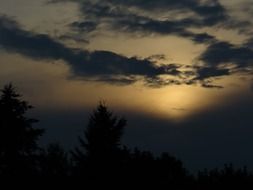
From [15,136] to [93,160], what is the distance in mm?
5618

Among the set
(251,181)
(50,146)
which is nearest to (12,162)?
(251,181)

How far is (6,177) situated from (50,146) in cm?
5034

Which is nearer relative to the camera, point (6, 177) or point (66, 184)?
point (6, 177)

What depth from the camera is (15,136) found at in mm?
39719

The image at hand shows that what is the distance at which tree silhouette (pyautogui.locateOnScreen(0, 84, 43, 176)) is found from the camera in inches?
1560

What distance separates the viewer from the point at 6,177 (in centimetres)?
3931

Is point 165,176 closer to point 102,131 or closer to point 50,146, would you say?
point 102,131

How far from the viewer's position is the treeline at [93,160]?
1572 inches

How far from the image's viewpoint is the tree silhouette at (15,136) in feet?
130

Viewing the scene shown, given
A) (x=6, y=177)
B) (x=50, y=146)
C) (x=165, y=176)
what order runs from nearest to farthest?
(x=6, y=177)
(x=165, y=176)
(x=50, y=146)

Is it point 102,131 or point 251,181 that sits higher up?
point 102,131

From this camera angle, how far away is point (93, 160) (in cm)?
4200

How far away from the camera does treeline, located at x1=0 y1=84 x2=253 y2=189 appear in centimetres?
3994

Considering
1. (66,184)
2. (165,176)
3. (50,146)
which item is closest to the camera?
(66,184)
